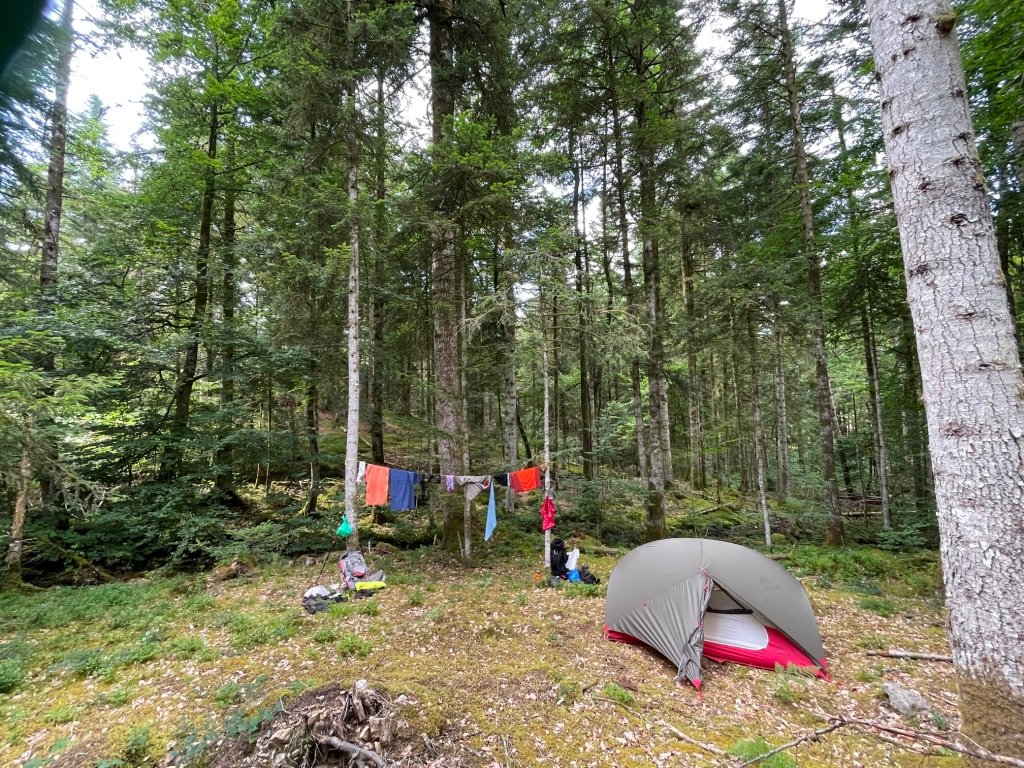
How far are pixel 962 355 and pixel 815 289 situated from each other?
355 inches

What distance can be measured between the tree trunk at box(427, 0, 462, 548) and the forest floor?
2.84m

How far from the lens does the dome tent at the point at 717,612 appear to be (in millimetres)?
5203

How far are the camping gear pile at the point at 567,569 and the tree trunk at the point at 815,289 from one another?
6392mm

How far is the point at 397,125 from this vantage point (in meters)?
9.73

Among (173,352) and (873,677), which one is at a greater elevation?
(173,352)

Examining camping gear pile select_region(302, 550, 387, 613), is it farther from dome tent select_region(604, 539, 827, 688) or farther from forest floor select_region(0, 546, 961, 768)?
dome tent select_region(604, 539, 827, 688)

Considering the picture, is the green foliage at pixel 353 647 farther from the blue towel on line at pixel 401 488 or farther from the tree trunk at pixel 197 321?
the tree trunk at pixel 197 321

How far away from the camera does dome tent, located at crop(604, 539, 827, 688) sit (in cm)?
520

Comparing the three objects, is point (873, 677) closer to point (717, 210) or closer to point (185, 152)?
point (717, 210)

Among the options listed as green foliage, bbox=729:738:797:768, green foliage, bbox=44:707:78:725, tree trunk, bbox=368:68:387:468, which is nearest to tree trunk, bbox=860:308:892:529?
green foliage, bbox=729:738:797:768

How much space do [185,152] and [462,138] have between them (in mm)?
8074

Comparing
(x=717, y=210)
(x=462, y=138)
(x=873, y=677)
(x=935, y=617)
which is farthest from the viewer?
(x=717, y=210)

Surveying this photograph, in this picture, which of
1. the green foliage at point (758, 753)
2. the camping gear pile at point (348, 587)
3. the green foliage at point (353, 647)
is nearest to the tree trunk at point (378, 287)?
the camping gear pile at point (348, 587)

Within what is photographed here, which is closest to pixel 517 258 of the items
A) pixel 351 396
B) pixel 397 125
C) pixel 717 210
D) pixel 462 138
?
pixel 462 138
